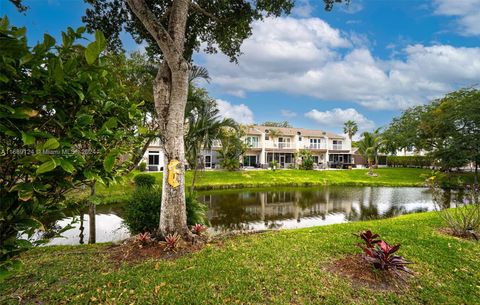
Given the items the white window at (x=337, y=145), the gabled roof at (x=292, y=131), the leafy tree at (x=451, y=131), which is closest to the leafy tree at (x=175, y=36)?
the leafy tree at (x=451, y=131)

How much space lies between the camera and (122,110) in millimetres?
1625

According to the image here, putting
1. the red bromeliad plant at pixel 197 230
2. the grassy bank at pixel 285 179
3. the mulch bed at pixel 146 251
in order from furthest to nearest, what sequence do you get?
the grassy bank at pixel 285 179
the red bromeliad plant at pixel 197 230
the mulch bed at pixel 146 251

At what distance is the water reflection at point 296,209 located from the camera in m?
10.3

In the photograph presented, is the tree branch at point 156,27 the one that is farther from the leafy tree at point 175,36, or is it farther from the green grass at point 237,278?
the green grass at point 237,278

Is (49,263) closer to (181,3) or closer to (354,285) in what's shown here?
(354,285)

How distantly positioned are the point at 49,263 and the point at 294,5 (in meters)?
7.80

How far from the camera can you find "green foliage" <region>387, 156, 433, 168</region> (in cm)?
4069

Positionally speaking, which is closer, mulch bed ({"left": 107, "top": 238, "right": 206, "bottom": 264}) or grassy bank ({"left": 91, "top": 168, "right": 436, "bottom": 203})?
mulch bed ({"left": 107, "top": 238, "right": 206, "bottom": 264})

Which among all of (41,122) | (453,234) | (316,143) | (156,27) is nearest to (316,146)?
(316,143)

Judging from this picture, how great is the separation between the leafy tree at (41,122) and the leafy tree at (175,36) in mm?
3388

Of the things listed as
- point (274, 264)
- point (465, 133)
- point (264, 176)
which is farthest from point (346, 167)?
point (274, 264)

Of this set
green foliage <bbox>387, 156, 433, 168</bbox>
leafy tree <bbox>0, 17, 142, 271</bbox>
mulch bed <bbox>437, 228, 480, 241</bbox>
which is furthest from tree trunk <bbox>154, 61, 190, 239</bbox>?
green foliage <bbox>387, 156, 433, 168</bbox>

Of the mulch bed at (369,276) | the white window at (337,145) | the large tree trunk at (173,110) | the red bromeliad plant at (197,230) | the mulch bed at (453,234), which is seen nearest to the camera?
the mulch bed at (369,276)

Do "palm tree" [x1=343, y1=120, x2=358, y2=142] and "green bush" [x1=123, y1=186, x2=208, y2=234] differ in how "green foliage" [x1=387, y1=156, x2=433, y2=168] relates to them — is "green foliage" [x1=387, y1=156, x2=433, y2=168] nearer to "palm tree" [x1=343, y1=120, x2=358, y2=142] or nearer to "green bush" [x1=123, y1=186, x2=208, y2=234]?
"palm tree" [x1=343, y1=120, x2=358, y2=142]
